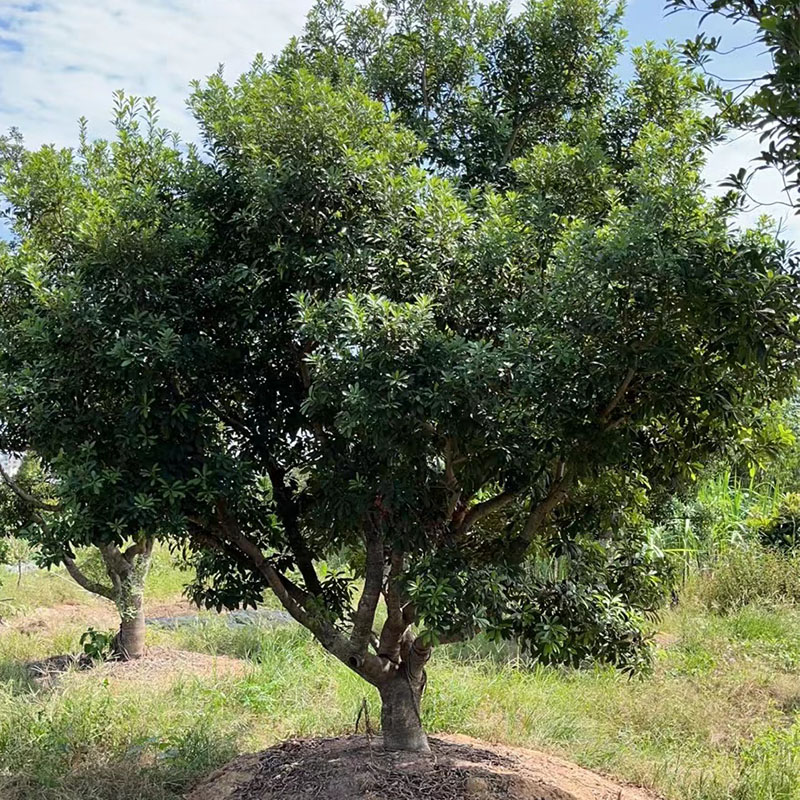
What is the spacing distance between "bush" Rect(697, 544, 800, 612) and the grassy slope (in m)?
1.95

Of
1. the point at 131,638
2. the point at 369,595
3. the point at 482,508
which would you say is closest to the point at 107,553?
the point at 131,638

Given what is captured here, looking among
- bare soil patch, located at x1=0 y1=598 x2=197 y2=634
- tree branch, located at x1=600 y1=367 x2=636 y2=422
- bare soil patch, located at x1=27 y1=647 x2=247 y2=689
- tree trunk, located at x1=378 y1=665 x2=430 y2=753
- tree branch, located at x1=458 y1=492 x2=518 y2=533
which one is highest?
tree branch, located at x1=600 y1=367 x2=636 y2=422

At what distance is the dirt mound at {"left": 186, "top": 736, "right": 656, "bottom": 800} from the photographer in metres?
4.41

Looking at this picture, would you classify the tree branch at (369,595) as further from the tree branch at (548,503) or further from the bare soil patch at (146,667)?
the bare soil patch at (146,667)

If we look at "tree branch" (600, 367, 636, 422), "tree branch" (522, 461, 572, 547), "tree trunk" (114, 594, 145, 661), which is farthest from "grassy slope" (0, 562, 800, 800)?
"tree branch" (600, 367, 636, 422)

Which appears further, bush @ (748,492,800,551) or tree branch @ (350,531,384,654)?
bush @ (748,492,800,551)

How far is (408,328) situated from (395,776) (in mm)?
2488

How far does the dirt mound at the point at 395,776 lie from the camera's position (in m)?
4.41

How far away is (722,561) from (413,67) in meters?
8.82

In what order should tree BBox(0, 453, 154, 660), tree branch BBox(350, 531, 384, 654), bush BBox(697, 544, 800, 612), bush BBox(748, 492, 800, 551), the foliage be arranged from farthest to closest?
1. bush BBox(748, 492, 800, 551)
2. bush BBox(697, 544, 800, 612)
3. the foliage
4. tree BBox(0, 453, 154, 660)
5. tree branch BBox(350, 531, 384, 654)

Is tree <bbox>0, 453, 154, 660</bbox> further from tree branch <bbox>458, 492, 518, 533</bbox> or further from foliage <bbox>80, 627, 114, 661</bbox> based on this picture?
tree branch <bbox>458, 492, 518, 533</bbox>

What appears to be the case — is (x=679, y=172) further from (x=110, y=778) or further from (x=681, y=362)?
(x=110, y=778)

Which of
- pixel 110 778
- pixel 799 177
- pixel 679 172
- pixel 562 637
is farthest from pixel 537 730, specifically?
pixel 799 177

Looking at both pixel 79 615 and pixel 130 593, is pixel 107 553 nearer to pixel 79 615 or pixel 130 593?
pixel 130 593
